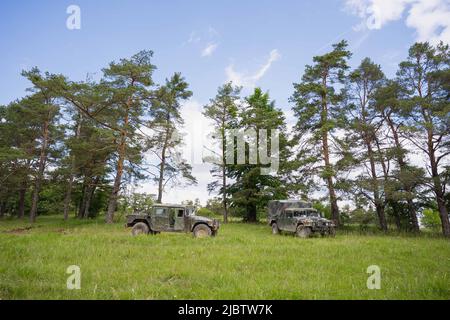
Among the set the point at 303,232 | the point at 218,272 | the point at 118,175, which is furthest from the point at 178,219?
the point at 118,175

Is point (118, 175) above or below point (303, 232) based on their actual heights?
above

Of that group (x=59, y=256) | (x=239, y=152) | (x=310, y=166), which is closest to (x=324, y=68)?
(x=310, y=166)

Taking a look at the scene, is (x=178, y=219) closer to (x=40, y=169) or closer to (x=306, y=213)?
(x=306, y=213)

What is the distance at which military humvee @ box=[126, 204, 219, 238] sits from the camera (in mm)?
13727

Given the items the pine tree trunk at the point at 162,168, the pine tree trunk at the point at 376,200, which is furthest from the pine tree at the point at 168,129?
the pine tree trunk at the point at 376,200

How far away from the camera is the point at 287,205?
17.8m

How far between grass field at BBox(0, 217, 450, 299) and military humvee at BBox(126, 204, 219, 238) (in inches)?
139

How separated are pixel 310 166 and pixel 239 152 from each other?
379 inches

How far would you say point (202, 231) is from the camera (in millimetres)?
13609

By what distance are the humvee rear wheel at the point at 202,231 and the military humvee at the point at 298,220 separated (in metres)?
5.37

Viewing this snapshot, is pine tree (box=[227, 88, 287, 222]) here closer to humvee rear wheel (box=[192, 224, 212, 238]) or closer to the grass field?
humvee rear wheel (box=[192, 224, 212, 238])

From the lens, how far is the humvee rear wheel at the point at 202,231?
13.5 meters

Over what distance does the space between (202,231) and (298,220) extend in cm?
576

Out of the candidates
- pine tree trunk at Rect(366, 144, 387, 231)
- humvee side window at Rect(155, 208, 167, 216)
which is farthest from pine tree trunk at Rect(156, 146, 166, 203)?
pine tree trunk at Rect(366, 144, 387, 231)
